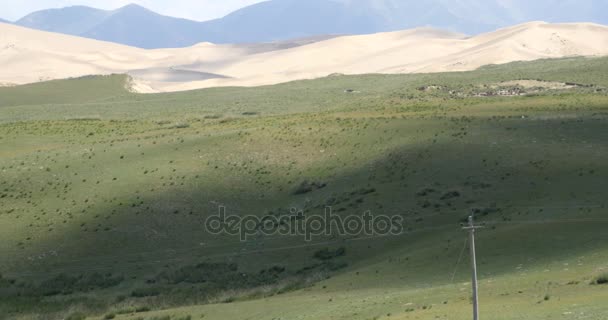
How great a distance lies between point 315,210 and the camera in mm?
59156

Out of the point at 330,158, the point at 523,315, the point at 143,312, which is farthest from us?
the point at 330,158

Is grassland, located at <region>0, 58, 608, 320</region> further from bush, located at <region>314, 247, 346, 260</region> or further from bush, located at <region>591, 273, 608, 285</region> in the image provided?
bush, located at <region>314, 247, 346, 260</region>

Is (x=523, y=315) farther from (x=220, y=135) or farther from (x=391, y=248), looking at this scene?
(x=220, y=135)

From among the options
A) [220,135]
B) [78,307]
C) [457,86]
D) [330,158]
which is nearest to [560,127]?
[330,158]

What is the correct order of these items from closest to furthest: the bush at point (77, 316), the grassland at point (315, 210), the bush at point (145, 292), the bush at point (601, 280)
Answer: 1. the bush at point (601, 280)
2. the grassland at point (315, 210)
3. the bush at point (77, 316)
4. the bush at point (145, 292)

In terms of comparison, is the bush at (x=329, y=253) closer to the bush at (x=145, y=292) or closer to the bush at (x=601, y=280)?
the bush at (x=145, y=292)

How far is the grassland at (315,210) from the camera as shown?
123 ft

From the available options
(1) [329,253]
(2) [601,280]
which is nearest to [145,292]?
(1) [329,253]

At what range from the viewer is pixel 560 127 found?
70.6m

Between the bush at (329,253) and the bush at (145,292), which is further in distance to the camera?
the bush at (329,253)

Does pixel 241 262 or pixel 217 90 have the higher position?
pixel 217 90

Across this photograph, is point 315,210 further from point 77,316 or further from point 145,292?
point 77,316

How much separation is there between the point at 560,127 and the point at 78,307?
121 feet

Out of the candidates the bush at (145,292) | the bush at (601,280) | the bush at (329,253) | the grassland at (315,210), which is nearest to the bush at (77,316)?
the grassland at (315,210)
